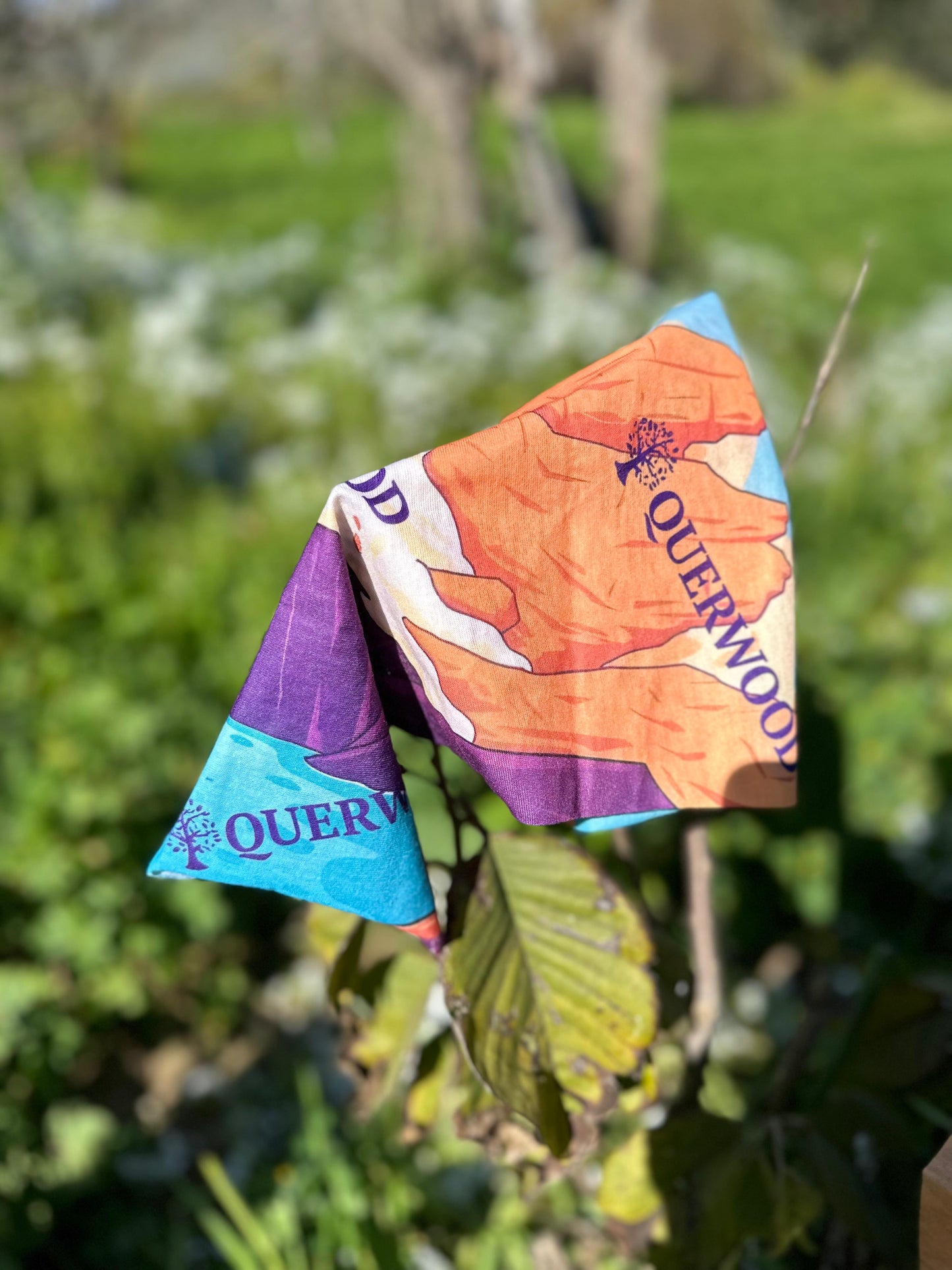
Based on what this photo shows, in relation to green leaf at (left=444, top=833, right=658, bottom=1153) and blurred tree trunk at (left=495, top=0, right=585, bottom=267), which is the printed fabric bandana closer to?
green leaf at (left=444, top=833, right=658, bottom=1153)

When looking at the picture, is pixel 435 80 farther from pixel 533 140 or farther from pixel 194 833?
pixel 194 833

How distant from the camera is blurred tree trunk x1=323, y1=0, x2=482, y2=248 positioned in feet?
12.3

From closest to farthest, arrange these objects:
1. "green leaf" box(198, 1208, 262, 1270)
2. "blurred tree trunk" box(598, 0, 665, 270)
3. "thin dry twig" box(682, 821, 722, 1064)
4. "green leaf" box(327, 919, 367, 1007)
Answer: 1. "green leaf" box(327, 919, 367, 1007)
2. "thin dry twig" box(682, 821, 722, 1064)
3. "green leaf" box(198, 1208, 262, 1270)
4. "blurred tree trunk" box(598, 0, 665, 270)

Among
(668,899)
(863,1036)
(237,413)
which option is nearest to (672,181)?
(237,413)

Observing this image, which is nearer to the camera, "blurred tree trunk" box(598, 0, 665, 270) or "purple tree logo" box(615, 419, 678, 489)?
"purple tree logo" box(615, 419, 678, 489)

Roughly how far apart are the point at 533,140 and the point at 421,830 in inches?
150

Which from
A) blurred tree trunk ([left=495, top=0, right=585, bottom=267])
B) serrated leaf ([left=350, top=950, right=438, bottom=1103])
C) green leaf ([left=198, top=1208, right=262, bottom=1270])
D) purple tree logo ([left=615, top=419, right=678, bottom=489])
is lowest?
green leaf ([left=198, top=1208, right=262, bottom=1270])

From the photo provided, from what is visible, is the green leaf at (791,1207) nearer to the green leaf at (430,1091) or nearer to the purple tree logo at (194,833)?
the green leaf at (430,1091)

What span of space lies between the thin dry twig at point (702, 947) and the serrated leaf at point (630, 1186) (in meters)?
0.10

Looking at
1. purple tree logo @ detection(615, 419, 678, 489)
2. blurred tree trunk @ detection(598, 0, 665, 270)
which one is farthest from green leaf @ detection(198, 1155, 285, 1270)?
blurred tree trunk @ detection(598, 0, 665, 270)

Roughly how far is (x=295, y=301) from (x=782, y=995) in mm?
3254

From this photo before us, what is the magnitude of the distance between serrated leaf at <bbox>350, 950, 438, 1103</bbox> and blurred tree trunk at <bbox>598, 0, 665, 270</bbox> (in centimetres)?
425

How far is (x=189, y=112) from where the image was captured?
6523 mm

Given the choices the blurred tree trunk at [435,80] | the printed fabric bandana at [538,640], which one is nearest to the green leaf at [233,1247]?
the printed fabric bandana at [538,640]
